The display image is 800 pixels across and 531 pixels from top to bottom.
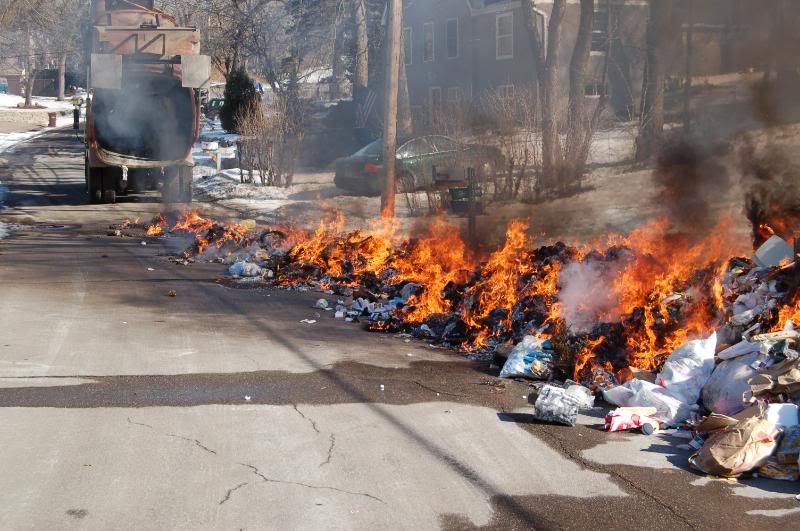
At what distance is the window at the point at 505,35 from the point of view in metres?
35.2

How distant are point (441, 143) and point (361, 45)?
39.3 ft

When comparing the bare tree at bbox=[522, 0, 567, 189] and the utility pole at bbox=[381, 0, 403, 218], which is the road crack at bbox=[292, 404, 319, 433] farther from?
the bare tree at bbox=[522, 0, 567, 189]

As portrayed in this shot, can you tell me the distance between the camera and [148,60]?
20.1 m

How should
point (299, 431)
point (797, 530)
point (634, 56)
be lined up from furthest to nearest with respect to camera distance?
point (634, 56) < point (299, 431) < point (797, 530)

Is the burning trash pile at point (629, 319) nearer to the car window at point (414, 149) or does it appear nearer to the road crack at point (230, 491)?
the road crack at point (230, 491)

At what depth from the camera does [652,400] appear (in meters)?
6.77

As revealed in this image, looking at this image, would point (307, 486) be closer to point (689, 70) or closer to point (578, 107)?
point (689, 70)

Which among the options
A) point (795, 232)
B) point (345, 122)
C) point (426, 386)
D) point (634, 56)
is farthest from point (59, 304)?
point (634, 56)

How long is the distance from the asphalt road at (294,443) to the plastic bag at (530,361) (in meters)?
0.23

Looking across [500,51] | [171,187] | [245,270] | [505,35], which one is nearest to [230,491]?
[245,270]

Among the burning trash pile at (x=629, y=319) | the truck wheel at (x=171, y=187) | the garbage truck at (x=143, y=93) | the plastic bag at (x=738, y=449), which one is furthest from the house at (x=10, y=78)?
the plastic bag at (x=738, y=449)

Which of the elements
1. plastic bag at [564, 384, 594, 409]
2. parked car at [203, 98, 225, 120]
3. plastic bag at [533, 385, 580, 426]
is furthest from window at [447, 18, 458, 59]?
plastic bag at [533, 385, 580, 426]

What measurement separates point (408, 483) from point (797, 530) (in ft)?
7.16

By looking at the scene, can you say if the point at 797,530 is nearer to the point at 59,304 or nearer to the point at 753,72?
the point at 753,72
